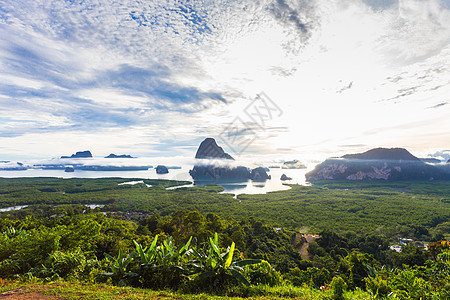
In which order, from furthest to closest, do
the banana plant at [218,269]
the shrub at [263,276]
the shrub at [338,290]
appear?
the shrub at [263,276], the banana plant at [218,269], the shrub at [338,290]

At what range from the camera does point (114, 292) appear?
3246 mm

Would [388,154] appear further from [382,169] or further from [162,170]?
[162,170]

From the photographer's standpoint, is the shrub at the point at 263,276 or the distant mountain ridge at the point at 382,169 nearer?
the shrub at the point at 263,276

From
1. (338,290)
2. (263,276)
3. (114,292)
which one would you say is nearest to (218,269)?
(263,276)

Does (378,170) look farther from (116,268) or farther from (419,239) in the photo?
(116,268)

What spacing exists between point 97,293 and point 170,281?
1.20 meters

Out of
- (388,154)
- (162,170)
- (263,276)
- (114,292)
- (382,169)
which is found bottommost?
(382,169)

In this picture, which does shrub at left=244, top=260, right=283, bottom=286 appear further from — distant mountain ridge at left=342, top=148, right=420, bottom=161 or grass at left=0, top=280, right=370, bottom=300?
distant mountain ridge at left=342, top=148, right=420, bottom=161

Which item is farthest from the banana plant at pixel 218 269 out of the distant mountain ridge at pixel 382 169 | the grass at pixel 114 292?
the distant mountain ridge at pixel 382 169

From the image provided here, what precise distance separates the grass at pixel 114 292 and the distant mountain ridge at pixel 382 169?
124 meters

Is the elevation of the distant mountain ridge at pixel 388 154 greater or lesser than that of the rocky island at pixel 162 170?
greater

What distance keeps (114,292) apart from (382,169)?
143 metres

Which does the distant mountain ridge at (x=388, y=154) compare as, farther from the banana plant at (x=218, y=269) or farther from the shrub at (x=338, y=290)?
the banana plant at (x=218, y=269)

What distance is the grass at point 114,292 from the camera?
3156 mm
